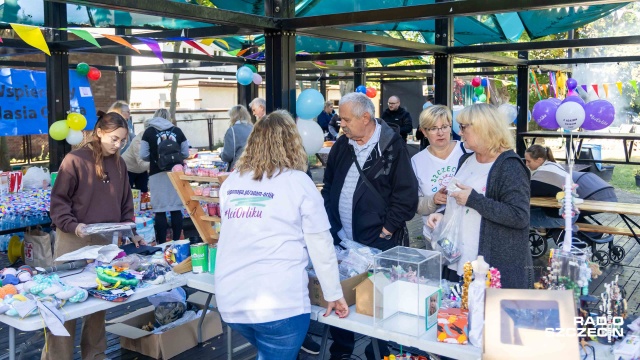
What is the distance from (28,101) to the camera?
26.7ft

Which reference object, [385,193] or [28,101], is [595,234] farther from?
[28,101]

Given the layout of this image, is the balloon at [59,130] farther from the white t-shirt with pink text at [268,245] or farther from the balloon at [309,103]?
the white t-shirt with pink text at [268,245]

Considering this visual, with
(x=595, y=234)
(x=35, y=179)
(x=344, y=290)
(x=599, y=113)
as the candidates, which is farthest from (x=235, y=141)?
(x=599, y=113)

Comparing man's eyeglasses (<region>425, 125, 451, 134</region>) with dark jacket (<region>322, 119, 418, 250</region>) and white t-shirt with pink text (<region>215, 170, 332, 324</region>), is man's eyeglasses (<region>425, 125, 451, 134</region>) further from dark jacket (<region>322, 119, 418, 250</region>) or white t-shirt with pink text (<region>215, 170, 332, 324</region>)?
white t-shirt with pink text (<region>215, 170, 332, 324</region>)

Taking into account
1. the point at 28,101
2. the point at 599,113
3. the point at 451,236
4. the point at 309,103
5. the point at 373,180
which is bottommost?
the point at 451,236

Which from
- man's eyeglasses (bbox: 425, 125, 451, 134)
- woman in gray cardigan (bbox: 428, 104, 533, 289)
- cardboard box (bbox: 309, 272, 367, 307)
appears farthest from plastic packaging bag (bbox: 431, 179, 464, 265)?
man's eyeglasses (bbox: 425, 125, 451, 134)

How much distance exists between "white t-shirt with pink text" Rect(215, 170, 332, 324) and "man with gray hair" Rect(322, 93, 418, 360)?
2.87 feet

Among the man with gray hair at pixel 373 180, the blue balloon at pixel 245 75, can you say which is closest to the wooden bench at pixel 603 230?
the man with gray hair at pixel 373 180

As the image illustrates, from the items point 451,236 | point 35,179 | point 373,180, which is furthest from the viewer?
point 35,179

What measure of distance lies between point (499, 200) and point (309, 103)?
2147 millimetres

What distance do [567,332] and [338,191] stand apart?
172cm

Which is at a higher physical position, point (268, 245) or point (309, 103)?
point (309, 103)

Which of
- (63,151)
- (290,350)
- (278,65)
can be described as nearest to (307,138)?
(278,65)

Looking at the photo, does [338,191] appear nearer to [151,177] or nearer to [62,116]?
[151,177]
